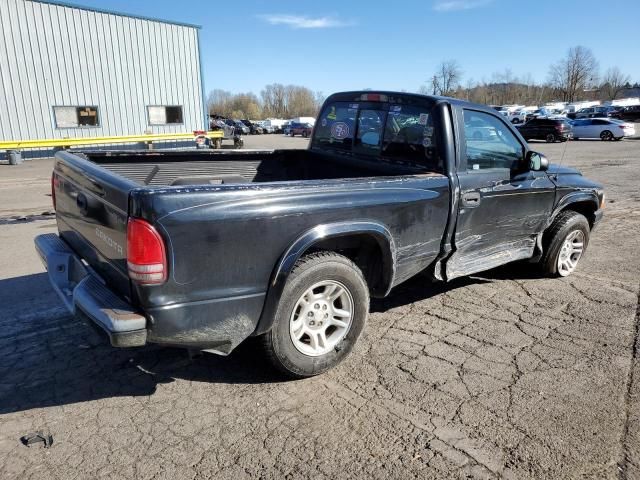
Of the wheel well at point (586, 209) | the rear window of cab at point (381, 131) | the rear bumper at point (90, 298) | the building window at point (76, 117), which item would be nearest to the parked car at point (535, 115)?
the building window at point (76, 117)

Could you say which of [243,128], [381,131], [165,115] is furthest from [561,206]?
[243,128]

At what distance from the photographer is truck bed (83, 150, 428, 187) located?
4.33 m

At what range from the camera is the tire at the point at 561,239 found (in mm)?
5168

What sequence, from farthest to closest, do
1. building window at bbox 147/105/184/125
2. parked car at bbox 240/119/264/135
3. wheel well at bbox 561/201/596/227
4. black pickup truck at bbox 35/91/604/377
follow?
parked car at bbox 240/119/264/135, building window at bbox 147/105/184/125, wheel well at bbox 561/201/596/227, black pickup truck at bbox 35/91/604/377

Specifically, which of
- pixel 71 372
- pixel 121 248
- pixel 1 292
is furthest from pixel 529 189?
pixel 1 292

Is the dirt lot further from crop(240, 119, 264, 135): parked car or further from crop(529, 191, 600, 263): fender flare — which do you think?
crop(240, 119, 264, 135): parked car

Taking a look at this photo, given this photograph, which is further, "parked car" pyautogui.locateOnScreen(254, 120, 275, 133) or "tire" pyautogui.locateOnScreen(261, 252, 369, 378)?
"parked car" pyautogui.locateOnScreen(254, 120, 275, 133)

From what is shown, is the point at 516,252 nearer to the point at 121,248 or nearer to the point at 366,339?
the point at 366,339

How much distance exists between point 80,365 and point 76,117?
19785 millimetres

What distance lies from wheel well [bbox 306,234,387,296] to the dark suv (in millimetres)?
29066

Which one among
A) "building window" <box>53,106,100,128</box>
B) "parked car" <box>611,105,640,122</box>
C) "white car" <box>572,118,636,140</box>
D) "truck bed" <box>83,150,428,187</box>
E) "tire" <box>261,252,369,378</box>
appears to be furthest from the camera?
"parked car" <box>611,105,640,122</box>

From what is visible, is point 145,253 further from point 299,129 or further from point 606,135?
point 299,129

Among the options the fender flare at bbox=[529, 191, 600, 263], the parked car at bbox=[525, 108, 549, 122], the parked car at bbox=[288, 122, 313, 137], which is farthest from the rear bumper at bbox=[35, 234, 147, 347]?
the parked car at bbox=[288, 122, 313, 137]

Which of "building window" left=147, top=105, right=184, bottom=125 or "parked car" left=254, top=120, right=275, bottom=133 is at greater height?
"building window" left=147, top=105, right=184, bottom=125
